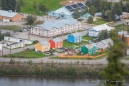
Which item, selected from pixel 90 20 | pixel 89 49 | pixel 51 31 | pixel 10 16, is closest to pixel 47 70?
pixel 89 49

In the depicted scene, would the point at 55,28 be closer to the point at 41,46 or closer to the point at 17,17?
the point at 41,46

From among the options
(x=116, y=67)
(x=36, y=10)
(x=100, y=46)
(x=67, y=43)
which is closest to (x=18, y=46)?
(x=67, y=43)

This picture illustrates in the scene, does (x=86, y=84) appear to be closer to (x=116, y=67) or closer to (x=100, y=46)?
(x=100, y=46)

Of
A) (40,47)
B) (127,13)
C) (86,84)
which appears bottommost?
(86,84)

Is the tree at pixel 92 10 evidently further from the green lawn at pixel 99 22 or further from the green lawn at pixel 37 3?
the green lawn at pixel 37 3

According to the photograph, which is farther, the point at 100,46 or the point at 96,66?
the point at 100,46

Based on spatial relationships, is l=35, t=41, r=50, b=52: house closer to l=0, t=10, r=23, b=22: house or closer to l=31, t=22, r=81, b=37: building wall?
l=31, t=22, r=81, b=37: building wall
